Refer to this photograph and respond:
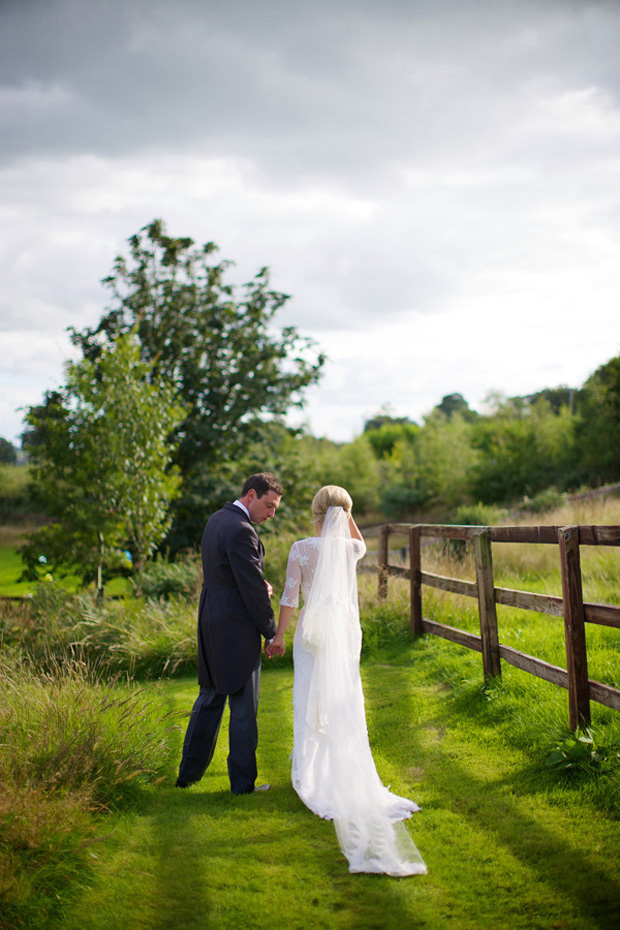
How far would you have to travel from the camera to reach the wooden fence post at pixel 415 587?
819 cm

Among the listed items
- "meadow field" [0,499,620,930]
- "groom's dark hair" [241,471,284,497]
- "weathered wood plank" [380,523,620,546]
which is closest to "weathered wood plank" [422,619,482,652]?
"meadow field" [0,499,620,930]

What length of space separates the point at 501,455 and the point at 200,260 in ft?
67.1

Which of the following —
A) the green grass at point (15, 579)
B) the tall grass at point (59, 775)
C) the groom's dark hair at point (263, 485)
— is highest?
the groom's dark hair at point (263, 485)

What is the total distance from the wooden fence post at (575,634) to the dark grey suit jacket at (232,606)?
1966mm

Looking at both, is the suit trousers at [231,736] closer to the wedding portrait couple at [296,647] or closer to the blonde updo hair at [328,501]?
the wedding portrait couple at [296,647]

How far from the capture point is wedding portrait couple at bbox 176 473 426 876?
13.9 ft

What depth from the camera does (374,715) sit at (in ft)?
19.2

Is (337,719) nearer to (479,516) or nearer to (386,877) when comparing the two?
(386,877)

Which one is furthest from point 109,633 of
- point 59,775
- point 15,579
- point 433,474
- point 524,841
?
point 433,474

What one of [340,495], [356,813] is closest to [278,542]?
[340,495]

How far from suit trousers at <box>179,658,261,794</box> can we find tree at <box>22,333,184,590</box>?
7.69 m

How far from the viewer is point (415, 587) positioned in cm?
821

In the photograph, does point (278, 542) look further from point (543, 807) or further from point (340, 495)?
point (543, 807)

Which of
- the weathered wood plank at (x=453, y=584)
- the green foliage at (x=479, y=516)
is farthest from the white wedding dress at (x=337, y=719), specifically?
the green foliage at (x=479, y=516)
